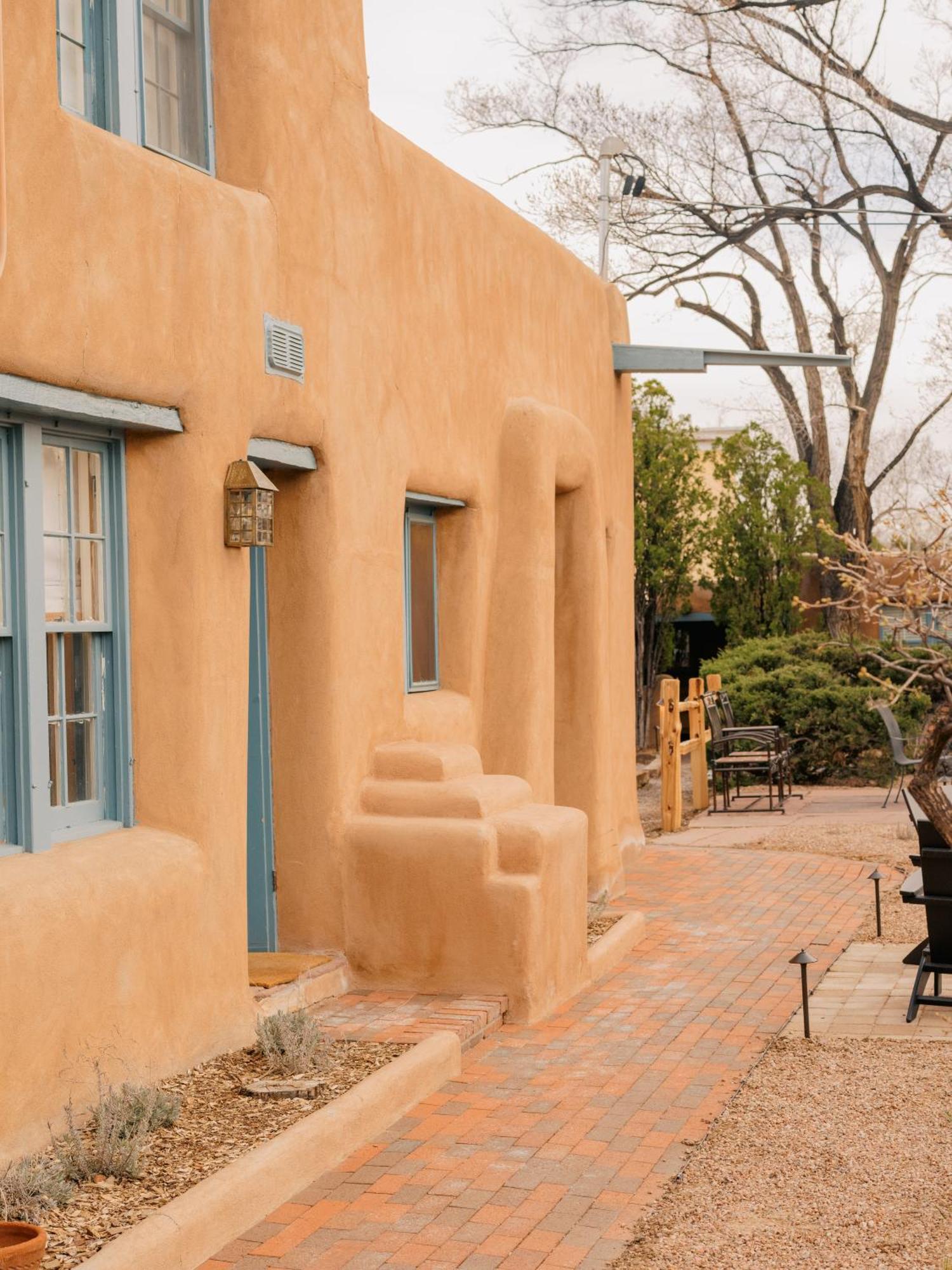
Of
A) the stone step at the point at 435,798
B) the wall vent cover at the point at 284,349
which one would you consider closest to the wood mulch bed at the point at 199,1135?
the stone step at the point at 435,798

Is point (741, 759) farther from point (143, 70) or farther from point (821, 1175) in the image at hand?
point (143, 70)

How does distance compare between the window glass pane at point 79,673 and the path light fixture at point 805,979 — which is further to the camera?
the path light fixture at point 805,979

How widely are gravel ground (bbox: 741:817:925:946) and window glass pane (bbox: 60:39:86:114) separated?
23.4ft

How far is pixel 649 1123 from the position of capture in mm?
6578

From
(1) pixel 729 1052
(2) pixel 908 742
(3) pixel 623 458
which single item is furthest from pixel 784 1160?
(2) pixel 908 742

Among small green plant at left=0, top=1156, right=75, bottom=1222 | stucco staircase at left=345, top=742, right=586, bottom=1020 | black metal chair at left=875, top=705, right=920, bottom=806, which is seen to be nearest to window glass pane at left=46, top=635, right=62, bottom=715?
small green plant at left=0, top=1156, right=75, bottom=1222

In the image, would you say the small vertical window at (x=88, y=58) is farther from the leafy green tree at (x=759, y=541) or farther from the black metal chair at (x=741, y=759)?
the leafy green tree at (x=759, y=541)

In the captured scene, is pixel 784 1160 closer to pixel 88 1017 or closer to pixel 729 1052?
pixel 729 1052

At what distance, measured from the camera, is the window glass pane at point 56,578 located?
245 inches

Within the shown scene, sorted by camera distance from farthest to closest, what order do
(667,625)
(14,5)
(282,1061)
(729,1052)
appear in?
(667,625) < (729,1052) < (282,1061) < (14,5)

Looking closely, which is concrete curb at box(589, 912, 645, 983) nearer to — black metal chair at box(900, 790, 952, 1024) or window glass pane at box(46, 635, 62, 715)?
black metal chair at box(900, 790, 952, 1024)

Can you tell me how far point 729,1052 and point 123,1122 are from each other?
3.30 m

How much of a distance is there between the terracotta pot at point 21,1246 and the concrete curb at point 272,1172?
0.50 ft

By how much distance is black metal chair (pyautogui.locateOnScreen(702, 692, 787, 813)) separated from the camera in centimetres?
1855
